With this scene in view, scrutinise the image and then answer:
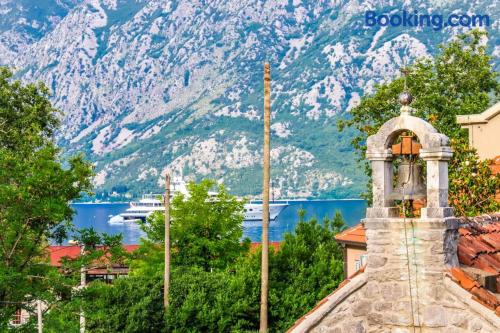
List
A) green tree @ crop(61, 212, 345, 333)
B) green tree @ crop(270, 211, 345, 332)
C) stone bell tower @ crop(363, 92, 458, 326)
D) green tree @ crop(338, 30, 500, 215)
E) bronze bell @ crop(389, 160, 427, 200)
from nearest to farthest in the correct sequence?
stone bell tower @ crop(363, 92, 458, 326) < bronze bell @ crop(389, 160, 427, 200) < green tree @ crop(61, 212, 345, 333) < green tree @ crop(270, 211, 345, 332) < green tree @ crop(338, 30, 500, 215)

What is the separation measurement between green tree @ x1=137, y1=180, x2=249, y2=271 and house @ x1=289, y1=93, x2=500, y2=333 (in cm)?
3445

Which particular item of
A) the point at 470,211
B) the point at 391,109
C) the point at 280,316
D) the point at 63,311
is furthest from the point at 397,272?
the point at 391,109

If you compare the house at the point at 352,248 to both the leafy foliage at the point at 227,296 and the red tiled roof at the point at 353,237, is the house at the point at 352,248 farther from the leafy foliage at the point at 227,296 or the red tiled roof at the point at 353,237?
the leafy foliage at the point at 227,296

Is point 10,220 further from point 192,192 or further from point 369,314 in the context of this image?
point 192,192

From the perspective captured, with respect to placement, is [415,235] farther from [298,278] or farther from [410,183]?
[298,278]

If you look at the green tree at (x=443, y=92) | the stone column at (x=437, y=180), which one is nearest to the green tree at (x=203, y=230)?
the green tree at (x=443, y=92)

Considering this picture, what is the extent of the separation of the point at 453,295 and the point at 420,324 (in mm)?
548

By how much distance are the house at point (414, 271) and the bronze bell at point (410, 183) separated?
0.43 ft

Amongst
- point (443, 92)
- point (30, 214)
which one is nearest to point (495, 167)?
point (30, 214)

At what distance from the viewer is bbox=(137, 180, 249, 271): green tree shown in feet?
148

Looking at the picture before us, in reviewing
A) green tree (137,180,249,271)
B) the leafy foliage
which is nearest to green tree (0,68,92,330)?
the leafy foliage

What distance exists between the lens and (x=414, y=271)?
9609 millimetres

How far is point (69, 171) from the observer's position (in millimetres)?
28297

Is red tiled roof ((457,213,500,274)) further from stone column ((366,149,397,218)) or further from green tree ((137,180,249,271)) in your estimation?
green tree ((137,180,249,271))
